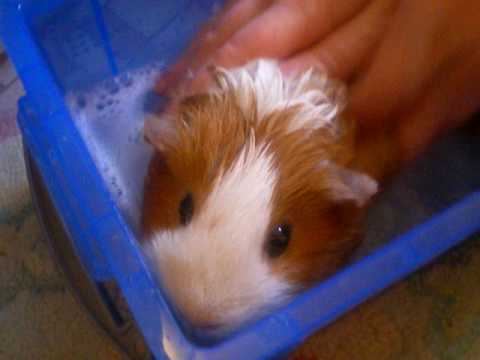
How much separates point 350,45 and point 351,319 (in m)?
0.56

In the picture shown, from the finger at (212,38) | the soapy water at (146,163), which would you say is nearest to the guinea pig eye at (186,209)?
the soapy water at (146,163)

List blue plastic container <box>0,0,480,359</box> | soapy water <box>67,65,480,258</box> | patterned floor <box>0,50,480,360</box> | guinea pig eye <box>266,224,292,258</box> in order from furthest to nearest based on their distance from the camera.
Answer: soapy water <box>67,65,480,258</box> → patterned floor <box>0,50,480,360</box> → guinea pig eye <box>266,224,292,258</box> → blue plastic container <box>0,0,480,359</box>

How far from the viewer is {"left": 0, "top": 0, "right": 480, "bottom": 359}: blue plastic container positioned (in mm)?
662

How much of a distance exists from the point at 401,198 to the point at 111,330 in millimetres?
675

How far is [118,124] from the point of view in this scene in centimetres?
133

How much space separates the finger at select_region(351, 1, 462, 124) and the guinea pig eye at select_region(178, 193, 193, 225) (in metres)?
0.42

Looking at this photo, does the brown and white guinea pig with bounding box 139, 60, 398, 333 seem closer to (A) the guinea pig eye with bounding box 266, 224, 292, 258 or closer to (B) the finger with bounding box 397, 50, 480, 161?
(A) the guinea pig eye with bounding box 266, 224, 292, 258

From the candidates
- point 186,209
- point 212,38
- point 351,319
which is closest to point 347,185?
point 186,209

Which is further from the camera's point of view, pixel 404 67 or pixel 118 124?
pixel 118 124

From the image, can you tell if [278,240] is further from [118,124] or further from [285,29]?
[118,124]

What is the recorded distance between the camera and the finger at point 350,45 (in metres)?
1.09

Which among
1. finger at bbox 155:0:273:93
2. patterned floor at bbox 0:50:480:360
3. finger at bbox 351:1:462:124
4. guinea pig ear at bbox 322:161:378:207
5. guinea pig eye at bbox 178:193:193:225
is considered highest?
guinea pig eye at bbox 178:193:193:225

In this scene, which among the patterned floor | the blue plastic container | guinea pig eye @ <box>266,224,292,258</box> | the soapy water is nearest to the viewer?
the blue plastic container

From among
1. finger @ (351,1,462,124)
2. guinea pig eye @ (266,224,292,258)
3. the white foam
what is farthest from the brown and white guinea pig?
the white foam
